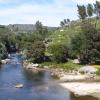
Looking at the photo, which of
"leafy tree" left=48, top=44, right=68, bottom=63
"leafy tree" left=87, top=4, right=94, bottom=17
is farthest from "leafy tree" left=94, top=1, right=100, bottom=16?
"leafy tree" left=48, top=44, right=68, bottom=63

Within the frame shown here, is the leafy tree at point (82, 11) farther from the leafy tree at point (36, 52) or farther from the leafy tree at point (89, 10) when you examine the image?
the leafy tree at point (36, 52)

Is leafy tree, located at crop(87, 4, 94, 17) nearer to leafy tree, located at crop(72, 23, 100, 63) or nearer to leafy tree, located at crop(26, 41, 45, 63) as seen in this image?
leafy tree, located at crop(26, 41, 45, 63)

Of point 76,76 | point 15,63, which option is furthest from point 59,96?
point 15,63

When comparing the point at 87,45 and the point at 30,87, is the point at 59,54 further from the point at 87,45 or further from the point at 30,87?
the point at 30,87

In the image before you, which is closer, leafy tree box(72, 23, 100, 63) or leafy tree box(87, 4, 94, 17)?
leafy tree box(72, 23, 100, 63)

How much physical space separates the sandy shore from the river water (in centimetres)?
201

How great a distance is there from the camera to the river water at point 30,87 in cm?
8218

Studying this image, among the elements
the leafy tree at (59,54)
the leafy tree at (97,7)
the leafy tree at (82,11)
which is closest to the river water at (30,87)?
the leafy tree at (59,54)

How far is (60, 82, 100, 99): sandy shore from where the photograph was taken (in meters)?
84.9

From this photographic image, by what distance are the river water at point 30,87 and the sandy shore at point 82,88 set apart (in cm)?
201

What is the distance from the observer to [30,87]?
93.9m

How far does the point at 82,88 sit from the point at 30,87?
49.4 feet

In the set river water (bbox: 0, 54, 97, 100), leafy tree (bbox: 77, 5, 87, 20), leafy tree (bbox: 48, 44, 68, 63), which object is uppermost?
leafy tree (bbox: 77, 5, 87, 20)

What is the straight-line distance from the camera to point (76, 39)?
410ft
